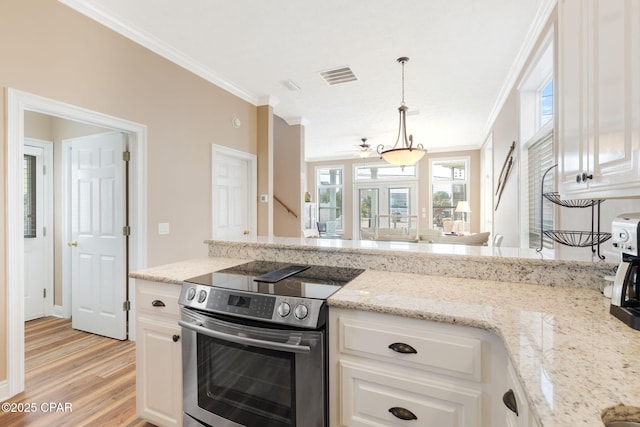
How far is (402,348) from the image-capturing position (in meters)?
1.13

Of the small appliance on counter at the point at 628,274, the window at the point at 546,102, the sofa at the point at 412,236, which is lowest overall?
the sofa at the point at 412,236

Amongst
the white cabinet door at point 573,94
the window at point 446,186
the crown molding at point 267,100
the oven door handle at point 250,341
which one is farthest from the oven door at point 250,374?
the window at point 446,186

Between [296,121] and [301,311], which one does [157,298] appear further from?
[296,121]

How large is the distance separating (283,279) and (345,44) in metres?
2.42

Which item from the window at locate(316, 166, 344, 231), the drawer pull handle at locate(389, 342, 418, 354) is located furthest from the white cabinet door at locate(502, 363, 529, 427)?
the window at locate(316, 166, 344, 231)

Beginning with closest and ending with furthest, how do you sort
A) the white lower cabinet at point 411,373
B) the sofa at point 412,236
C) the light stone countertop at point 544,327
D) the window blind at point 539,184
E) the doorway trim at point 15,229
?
the light stone countertop at point 544,327 < the white lower cabinet at point 411,373 < the doorway trim at point 15,229 < the window blind at point 539,184 < the sofa at point 412,236

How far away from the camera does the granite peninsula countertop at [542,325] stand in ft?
2.04

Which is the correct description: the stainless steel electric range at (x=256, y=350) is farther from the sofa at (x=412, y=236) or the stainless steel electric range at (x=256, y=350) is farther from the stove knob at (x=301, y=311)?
the sofa at (x=412, y=236)

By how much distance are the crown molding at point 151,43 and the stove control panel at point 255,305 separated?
2.40 metres

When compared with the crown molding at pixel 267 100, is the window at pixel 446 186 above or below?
below

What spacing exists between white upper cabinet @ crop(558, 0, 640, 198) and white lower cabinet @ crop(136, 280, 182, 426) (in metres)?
1.88

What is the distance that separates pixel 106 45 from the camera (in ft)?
8.32

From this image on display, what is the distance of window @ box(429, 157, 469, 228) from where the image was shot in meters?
7.73

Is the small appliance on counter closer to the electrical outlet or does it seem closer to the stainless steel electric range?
the stainless steel electric range
